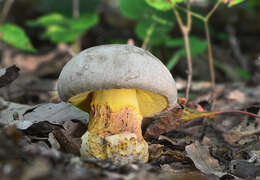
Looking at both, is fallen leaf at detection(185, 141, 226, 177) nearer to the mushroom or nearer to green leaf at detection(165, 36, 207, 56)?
the mushroom

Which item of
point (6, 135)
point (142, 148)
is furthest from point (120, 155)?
point (6, 135)

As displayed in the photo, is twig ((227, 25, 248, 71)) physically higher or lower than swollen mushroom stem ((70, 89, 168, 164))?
higher

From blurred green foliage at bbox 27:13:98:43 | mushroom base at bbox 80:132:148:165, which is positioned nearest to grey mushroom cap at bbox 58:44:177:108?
mushroom base at bbox 80:132:148:165

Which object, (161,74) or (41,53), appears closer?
(161,74)

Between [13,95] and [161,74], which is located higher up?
[161,74]

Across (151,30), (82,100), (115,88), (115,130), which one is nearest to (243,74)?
(151,30)

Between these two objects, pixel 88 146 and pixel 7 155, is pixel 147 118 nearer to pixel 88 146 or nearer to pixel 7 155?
pixel 88 146
